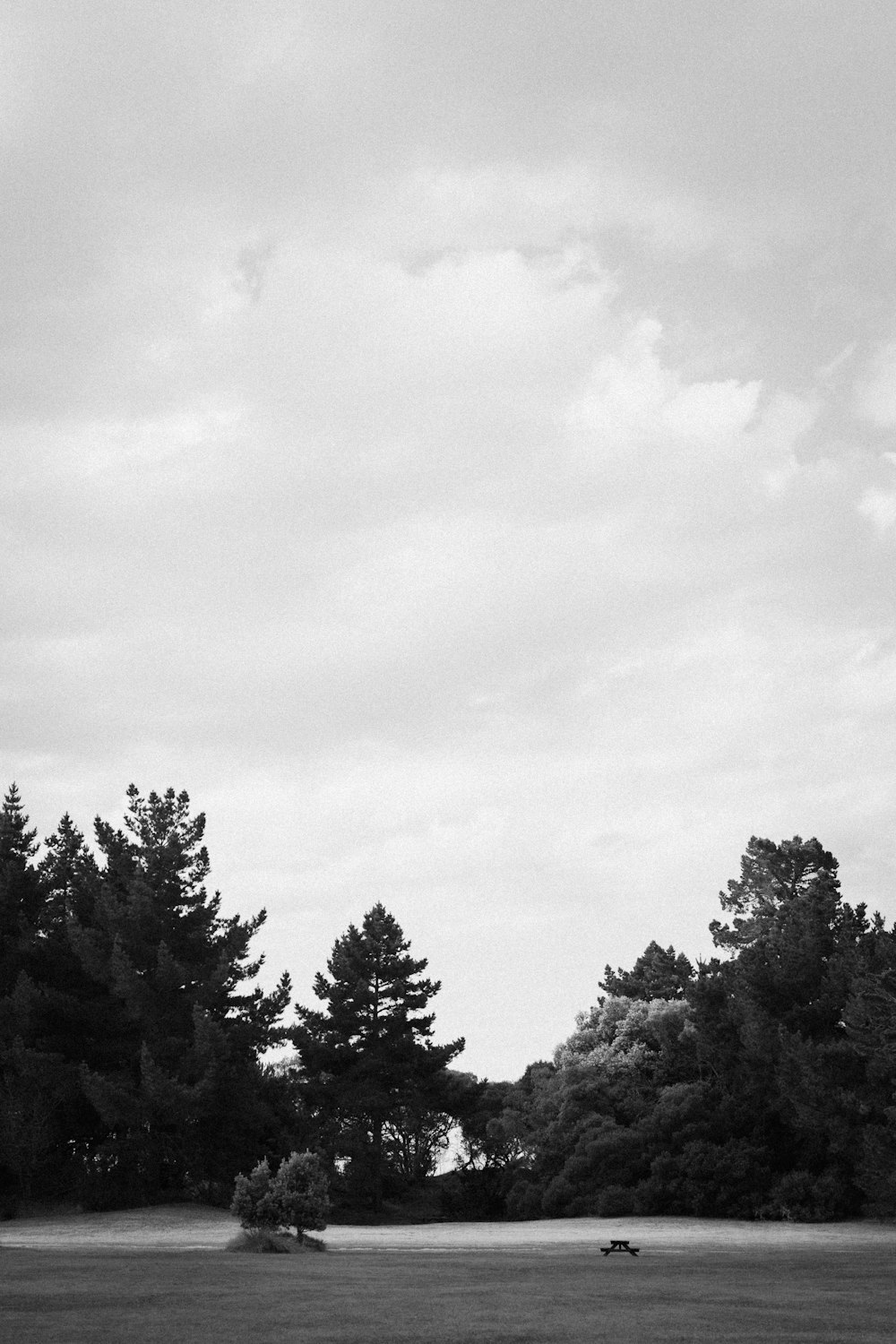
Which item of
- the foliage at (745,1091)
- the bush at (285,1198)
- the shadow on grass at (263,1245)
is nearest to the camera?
the shadow on grass at (263,1245)

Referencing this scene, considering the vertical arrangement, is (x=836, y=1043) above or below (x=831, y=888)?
below

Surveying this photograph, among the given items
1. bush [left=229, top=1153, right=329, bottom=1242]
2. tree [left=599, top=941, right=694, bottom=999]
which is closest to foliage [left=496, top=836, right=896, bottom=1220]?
tree [left=599, top=941, right=694, bottom=999]

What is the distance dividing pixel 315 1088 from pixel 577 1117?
1043 centimetres

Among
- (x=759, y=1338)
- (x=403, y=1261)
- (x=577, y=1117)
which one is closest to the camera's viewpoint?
(x=759, y=1338)

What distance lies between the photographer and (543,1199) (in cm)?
4738

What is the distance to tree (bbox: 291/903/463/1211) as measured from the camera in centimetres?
5125

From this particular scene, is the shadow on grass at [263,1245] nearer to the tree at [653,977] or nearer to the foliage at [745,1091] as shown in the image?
the foliage at [745,1091]

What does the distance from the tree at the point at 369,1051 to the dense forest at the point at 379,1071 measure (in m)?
0.09

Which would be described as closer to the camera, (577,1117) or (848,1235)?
(848,1235)

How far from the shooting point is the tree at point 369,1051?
5125 cm

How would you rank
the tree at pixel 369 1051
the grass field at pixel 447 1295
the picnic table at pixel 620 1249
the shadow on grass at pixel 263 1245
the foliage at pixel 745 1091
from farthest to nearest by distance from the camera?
the tree at pixel 369 1051 < the foliage at pixel 745 1091 < the shadow on grass at pixel 263 1245 < the picnic table at pixel 620 1249 < the grass field at pixel 447 1295

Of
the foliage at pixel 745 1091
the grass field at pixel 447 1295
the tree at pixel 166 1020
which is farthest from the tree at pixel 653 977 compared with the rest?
the grass field at pixel 447 1295

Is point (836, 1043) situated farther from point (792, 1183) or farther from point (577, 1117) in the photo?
point (577, 1117)

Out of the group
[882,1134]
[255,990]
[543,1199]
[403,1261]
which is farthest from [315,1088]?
[403,1261]
